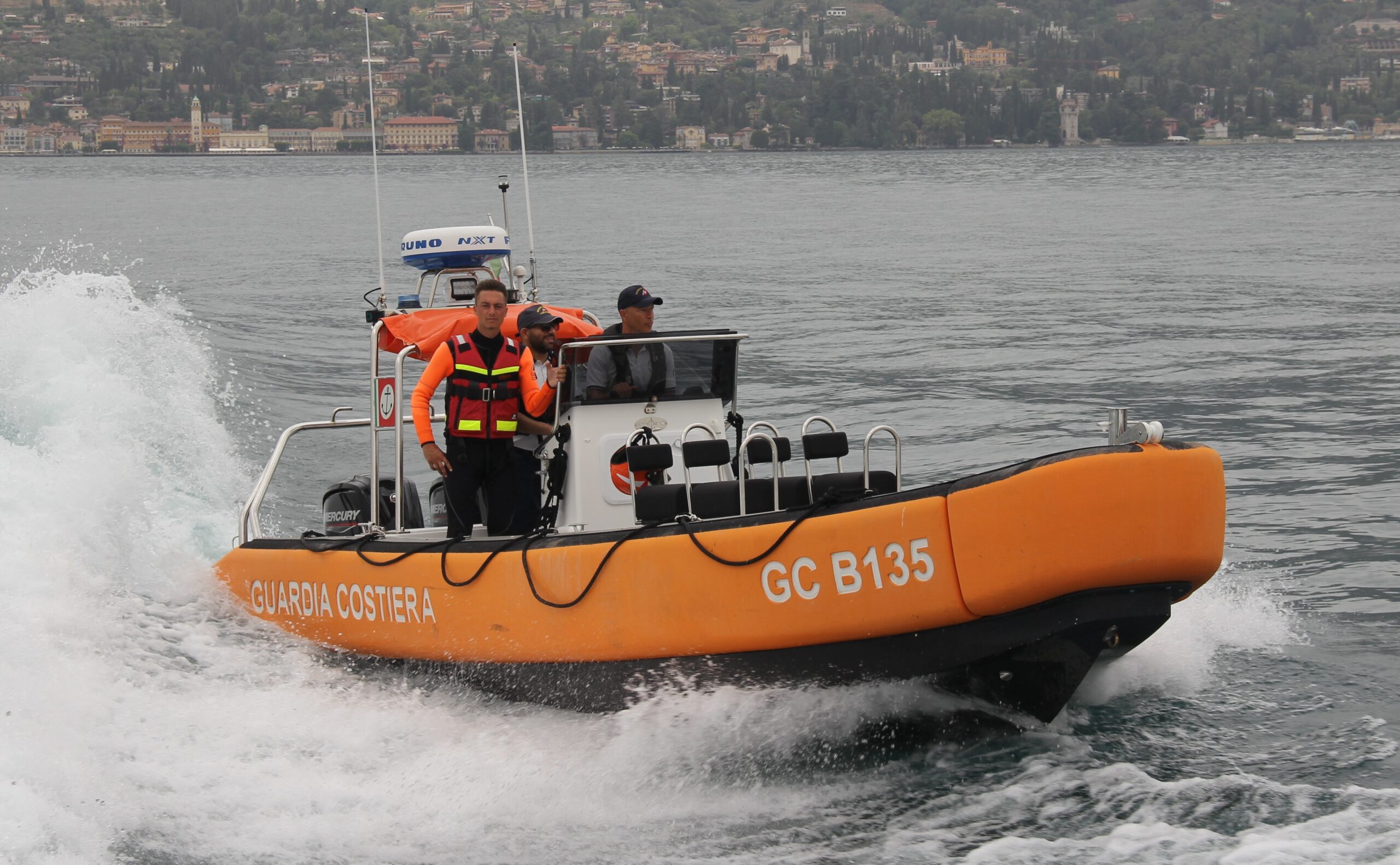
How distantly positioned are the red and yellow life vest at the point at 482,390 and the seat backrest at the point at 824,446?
A: 1651 millimetres

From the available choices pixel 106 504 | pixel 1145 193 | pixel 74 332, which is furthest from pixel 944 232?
pixel 106 504

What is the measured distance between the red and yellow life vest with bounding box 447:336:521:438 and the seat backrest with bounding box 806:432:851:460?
1.65m

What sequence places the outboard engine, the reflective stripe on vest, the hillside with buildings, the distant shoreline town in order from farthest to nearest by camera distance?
the distant shoreline town
the hillside with buildings
the outboard engine
the reflective stripe on vest

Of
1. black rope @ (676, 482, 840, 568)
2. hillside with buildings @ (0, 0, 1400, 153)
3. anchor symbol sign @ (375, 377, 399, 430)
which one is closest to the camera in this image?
black rope @ (676, 482, 840, 568)

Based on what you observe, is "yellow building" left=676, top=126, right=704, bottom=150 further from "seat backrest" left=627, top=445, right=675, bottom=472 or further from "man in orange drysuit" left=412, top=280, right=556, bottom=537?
"seat backrest" left=627, top=445, right=675, bottom=472

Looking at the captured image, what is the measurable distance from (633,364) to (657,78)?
135 metres

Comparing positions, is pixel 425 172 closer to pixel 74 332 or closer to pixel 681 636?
pixel 74 332

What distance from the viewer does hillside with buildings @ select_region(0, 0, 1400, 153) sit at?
399 feet

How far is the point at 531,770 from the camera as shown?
7016 mm

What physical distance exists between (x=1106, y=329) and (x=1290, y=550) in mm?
12439

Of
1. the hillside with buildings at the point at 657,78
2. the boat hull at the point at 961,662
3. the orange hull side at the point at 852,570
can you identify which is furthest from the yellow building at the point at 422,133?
the boat hull at the point at 961,662

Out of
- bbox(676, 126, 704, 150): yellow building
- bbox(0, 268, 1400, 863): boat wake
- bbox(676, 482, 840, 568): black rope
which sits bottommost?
bbox(0, 268, 1400, 863): boat wake

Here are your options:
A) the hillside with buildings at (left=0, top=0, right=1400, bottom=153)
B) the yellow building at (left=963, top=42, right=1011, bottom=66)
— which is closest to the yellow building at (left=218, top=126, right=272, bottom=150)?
the hillside with buildings at (left=0, top=0, right=1400, bottom=153)

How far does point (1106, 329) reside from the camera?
22.5 metres
